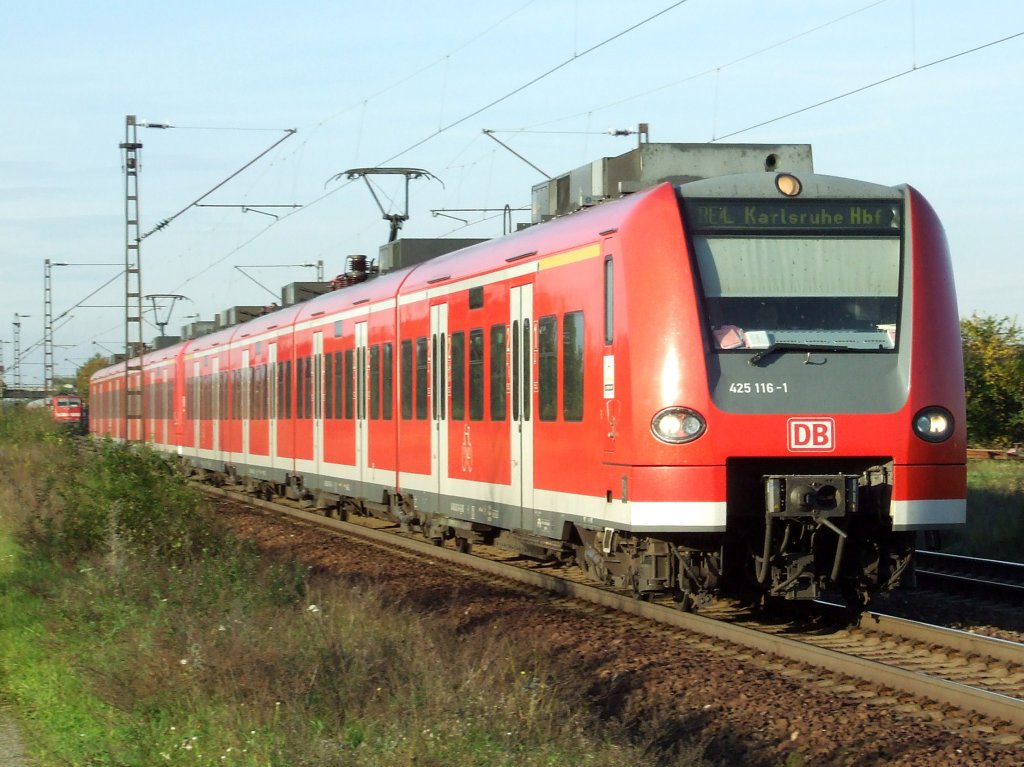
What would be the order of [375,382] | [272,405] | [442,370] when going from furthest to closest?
1. [272,405]
2. [375,382]
3. [442,370]

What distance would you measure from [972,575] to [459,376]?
5464mm

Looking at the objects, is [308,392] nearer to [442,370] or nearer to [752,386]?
[442,370]

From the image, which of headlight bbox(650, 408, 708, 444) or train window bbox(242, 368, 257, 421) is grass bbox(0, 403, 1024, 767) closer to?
headlight bbox(650, 408, 708, 444)

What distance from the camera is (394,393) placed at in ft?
60.0

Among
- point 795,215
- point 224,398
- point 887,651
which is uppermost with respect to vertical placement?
point 795,215

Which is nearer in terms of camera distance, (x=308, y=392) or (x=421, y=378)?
(x=421, y=378)

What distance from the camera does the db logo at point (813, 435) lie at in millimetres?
10320

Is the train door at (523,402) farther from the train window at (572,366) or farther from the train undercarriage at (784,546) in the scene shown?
the train undercarriage at (784,546)

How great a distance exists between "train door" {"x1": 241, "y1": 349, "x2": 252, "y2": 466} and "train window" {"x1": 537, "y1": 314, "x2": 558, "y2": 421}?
1691 centimetres

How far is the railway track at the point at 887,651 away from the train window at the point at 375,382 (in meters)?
6.35

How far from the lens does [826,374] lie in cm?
1034

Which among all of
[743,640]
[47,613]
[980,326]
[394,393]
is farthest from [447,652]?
[980,326]

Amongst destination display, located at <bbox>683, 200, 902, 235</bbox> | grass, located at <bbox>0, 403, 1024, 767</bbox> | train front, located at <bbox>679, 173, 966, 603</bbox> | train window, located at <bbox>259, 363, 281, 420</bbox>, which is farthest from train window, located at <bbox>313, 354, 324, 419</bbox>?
destination display, located at <bbox>683, 200, 902, 235</bbox>

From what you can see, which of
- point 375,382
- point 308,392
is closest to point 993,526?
point 375,382
